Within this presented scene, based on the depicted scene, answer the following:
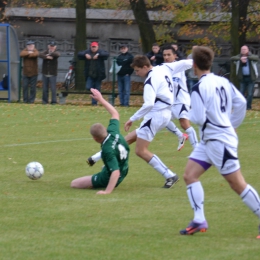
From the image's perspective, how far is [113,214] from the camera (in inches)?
311

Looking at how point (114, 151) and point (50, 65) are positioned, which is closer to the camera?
point (114, 151)

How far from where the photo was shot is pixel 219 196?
9117 millimetres

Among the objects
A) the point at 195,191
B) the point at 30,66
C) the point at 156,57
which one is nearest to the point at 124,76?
the point at 156,57

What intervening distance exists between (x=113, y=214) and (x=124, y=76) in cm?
1587

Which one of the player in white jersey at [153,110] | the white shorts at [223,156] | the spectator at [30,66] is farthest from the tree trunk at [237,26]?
the white shorts at [223,156]

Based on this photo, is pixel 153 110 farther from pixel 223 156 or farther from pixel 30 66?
pixel 30 66

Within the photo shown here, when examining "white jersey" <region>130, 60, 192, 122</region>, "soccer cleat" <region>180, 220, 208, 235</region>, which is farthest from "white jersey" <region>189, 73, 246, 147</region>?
"white jersey" <region>130, 60, 192, 122</region>

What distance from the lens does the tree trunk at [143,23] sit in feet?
103

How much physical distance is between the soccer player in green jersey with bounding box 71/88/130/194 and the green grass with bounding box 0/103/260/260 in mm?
164

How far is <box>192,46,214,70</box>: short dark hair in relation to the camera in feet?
21.6

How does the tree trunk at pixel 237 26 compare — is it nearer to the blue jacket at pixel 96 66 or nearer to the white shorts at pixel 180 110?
the blue jacket at pixel 96 66

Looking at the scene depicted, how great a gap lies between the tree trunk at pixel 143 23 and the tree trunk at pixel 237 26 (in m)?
4.11

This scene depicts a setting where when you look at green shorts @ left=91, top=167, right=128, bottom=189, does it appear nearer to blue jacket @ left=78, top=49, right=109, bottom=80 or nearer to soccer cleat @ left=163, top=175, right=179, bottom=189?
soccer cleat @ left=163, top=175, right=179, bottom=189

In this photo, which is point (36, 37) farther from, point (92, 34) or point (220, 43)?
point (220, 43)
